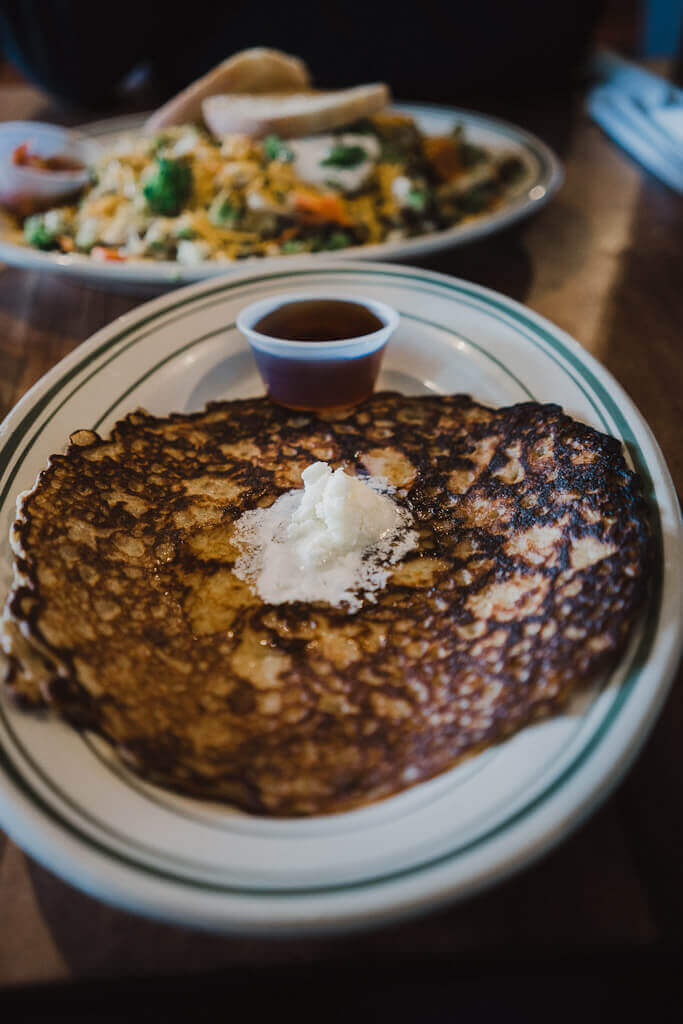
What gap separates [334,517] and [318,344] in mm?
508

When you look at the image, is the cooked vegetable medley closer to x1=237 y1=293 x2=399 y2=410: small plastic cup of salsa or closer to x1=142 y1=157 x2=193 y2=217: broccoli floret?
x1=142 y1=157 x2=193 y2=217: broccoli floret

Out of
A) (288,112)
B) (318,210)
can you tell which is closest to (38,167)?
(288,112)

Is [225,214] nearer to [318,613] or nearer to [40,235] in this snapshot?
[40,235]

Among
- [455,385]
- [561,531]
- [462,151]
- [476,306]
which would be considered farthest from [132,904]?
[462,151]

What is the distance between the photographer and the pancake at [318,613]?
95 centimetres

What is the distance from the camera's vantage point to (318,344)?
1.57m

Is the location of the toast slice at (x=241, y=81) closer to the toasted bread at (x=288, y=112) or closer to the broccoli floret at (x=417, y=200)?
the toasted bread at (x=288, y=112)

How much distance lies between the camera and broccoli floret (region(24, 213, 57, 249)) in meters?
2.34

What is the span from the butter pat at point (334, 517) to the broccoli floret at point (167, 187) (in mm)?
1528

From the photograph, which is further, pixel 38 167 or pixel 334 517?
pixel 38 167

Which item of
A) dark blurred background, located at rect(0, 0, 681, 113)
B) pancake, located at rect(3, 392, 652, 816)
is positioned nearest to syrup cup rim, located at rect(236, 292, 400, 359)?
pancake, located at rect(3, 392, 652, 816)

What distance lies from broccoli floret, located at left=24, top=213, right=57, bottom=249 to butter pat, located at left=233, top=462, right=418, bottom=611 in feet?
5.23

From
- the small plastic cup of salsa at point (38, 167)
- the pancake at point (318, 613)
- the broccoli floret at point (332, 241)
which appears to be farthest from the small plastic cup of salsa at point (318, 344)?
the small plastic cup of salsa at point (38, 167)

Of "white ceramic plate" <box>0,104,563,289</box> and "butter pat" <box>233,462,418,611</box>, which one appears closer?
"butter pat" <box>233,462,418,611</box>
